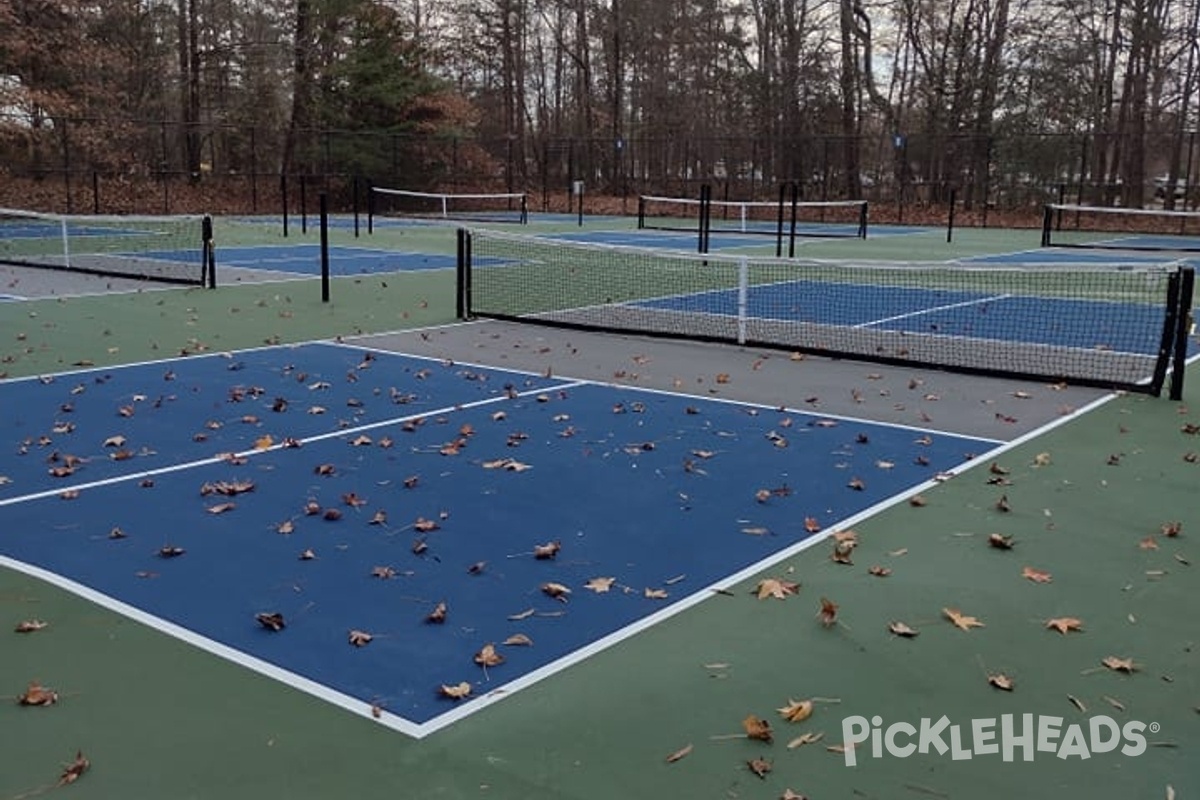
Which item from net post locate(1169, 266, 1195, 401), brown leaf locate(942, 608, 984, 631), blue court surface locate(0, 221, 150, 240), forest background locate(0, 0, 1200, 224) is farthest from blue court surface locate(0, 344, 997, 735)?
forest background locate(0, 0, 1200, 224)

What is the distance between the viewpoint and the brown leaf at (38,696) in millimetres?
3904

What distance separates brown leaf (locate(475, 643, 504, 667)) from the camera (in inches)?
168

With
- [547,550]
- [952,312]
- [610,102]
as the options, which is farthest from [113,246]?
[610,102]

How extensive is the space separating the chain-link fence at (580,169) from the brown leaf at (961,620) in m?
27.9

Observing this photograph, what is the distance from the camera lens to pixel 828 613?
477 centimetres

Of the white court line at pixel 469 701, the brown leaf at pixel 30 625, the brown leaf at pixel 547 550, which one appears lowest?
the brown leaf at pixel 30 625

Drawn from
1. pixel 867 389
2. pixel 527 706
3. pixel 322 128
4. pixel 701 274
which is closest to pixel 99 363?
pixel 867 389

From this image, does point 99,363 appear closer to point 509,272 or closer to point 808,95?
point 509,272

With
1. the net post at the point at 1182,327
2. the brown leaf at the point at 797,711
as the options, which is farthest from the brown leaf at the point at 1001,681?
the net post at the point at 1182,327

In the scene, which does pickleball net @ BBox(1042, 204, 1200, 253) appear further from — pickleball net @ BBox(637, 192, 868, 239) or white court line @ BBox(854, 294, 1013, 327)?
white court line @ BBox(854, 294, 1013, 327)

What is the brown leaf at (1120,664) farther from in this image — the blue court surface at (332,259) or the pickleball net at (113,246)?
the blue court surface at (332,259)

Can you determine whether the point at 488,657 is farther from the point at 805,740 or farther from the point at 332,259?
the point at 332,259

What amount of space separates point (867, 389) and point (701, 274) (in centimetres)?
931

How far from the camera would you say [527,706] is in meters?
3.93
